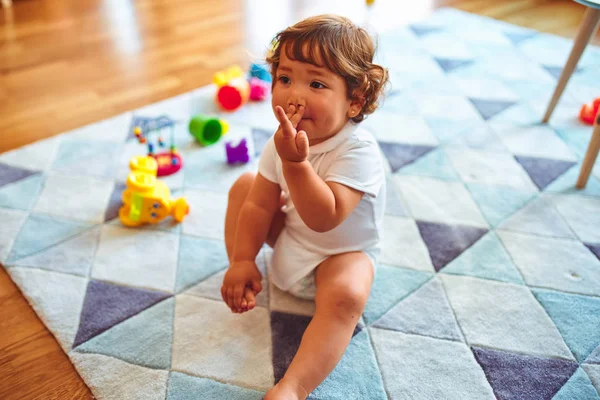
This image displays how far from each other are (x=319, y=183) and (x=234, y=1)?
1.95 metres

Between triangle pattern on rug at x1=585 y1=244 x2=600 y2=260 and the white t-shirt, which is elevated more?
the white t-shirt

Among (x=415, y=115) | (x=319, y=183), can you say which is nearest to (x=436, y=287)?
(x=319, y=183)

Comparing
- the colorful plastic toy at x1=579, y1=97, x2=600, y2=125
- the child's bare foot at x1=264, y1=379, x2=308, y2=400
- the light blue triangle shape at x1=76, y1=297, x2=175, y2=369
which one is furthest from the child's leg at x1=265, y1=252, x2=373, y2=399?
the colorful plastic toy at x1=579, y1=97, x2=600, y2=125

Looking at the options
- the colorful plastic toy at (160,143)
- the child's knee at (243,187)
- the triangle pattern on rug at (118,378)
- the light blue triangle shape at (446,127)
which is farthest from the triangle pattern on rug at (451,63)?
the triangle pattern on rug at (118,378)

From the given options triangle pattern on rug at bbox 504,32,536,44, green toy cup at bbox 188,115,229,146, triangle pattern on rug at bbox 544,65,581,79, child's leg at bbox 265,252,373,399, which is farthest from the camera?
triangle pattern on rug at bbox 504,32,536,44

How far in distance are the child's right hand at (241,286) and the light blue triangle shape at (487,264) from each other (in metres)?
0.40

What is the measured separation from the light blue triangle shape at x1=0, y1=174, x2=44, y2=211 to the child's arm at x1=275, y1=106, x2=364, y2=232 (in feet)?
2.44

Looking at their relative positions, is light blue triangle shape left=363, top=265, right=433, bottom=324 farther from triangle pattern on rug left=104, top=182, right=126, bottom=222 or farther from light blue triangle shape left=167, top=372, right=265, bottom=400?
triangle pattern on rug left=104, top=182, right=126, bottom=222

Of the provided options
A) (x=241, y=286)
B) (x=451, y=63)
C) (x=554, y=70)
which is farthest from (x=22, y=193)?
(x=554, y=70)

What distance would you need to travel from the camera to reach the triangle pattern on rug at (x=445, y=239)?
100 centimetres

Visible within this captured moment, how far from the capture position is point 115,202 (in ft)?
3.67

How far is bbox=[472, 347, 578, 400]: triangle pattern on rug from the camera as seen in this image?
29.8 inches

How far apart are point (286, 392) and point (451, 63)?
1460 mm

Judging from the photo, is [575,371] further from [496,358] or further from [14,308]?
[14,308]
